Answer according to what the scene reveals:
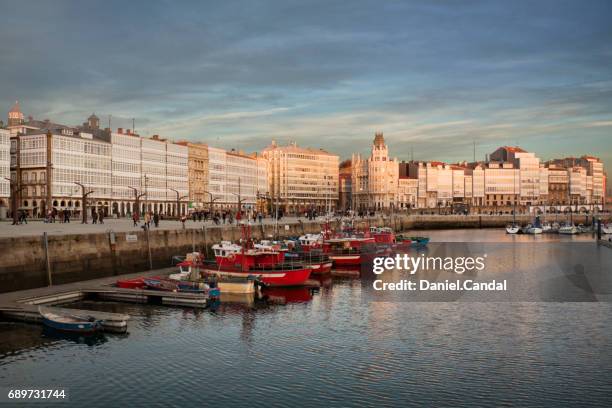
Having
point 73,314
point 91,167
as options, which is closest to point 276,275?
point 73,314

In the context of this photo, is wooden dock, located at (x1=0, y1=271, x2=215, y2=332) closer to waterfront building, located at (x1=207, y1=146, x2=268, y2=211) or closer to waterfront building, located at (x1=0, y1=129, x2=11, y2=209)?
waterfront building, located at (x1=0, y1=129, x2=11, y2=209)

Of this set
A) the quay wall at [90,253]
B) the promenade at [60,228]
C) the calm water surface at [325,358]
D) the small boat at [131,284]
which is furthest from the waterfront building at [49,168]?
the calm water surface at [325,358]

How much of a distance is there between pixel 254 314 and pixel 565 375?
563 inches

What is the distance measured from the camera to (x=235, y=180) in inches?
5989

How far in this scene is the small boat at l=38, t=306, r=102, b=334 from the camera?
89.0 feet

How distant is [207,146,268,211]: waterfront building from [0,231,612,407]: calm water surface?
100m

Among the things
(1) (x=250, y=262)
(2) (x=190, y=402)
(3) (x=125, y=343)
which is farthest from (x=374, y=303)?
(2) (x=190, y=402)

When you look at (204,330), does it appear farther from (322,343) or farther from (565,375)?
(565,375)

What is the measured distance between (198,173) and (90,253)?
9723 cm

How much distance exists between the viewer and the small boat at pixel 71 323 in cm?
2712

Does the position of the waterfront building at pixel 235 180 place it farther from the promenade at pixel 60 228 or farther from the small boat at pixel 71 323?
the small boat at pixel 71 323

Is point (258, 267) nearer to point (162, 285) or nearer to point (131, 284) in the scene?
point (162, 285)

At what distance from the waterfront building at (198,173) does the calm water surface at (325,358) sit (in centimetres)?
10170

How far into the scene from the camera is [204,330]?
28844 mm
